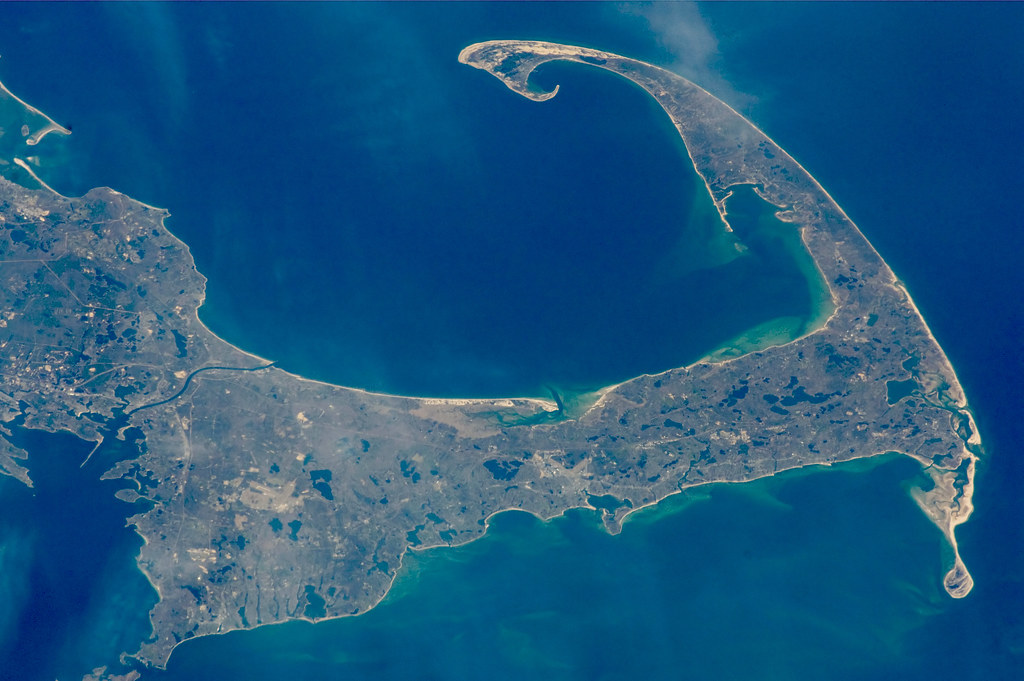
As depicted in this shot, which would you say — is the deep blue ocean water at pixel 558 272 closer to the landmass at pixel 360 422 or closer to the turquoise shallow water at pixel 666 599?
the turquoise shallow water at pixel 666 599

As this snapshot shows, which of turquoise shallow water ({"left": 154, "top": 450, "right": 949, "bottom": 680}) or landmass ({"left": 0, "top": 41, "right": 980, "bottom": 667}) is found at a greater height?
landmass ({"left": 0, "top": 41, "right": 980, "bottom": 667})

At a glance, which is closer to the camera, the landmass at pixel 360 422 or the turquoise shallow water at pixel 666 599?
the turquoise shallow water at pixel 666 599

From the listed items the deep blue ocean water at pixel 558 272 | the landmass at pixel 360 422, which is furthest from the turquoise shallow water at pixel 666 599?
the landmass at pixel 360 422

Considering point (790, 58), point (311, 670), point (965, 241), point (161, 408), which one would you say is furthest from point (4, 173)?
point (965, 241)

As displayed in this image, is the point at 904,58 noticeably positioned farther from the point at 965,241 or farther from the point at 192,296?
the point at 192,296

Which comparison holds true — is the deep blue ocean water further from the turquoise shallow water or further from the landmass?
the landmass

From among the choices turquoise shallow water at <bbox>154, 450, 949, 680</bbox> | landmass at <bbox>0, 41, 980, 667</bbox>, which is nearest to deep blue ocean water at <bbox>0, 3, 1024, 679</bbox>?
turquoise shallow water at <bbox>154, 450, 949, 680</bbox>

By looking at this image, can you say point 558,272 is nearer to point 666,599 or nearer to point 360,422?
point 360,422
